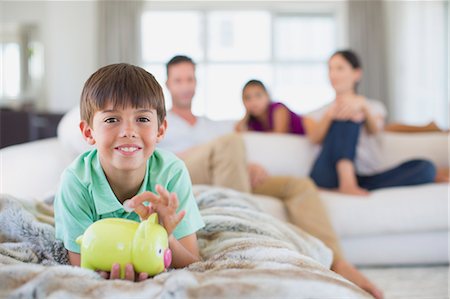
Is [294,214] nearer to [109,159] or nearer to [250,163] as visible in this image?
[250,163]

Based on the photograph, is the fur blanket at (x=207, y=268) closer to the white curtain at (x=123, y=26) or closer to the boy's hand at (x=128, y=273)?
the boy's hand at (x=128, y=273)

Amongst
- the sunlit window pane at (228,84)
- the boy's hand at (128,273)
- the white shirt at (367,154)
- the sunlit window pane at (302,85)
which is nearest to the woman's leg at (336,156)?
the white shirt at (367,154)

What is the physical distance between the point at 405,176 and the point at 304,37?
19.1 feet

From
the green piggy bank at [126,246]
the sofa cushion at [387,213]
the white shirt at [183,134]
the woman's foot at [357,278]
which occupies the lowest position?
the woman's foot at [357,278]

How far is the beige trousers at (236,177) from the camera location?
2562 millimetres

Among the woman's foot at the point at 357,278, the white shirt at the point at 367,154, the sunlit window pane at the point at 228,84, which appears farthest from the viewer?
the sunlit window pane at the point at 228,84

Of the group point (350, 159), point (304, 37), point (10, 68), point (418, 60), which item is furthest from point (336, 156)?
point (10, 68)

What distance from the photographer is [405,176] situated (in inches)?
122

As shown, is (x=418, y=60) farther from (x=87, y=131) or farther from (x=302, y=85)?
(x=87, y=131)

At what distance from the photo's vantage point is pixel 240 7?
8508 millimetres

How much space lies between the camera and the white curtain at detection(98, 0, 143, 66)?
8352 mm

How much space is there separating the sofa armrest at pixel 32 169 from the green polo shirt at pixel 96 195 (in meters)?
0.97

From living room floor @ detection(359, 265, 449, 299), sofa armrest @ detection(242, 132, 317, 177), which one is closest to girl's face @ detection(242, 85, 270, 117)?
sofa armrest @ detection(242, 132, 317, 177)

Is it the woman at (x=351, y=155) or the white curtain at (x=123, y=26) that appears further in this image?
the white curtain at (x=123, y=26)
